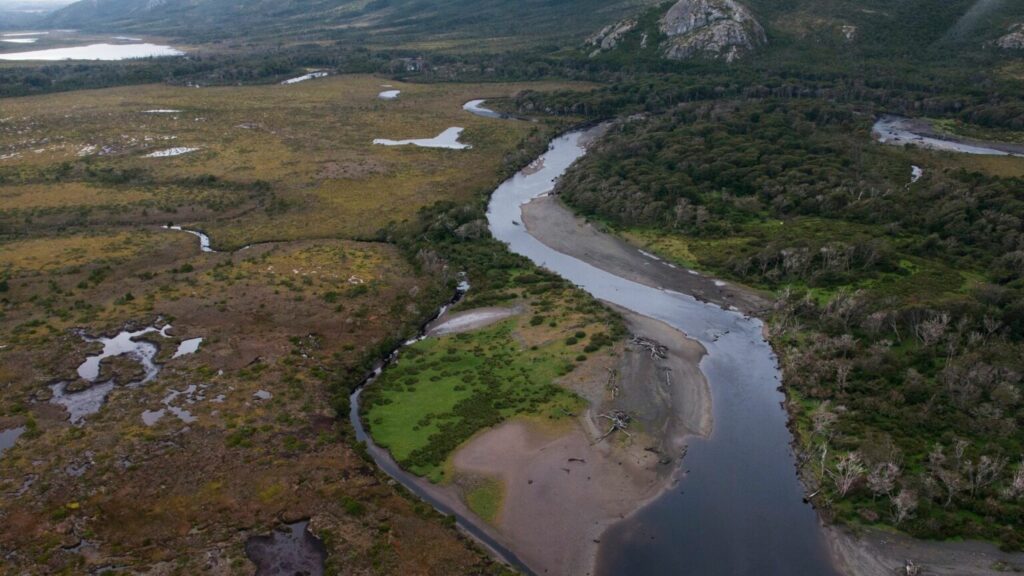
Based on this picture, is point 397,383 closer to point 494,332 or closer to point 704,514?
point 494,332

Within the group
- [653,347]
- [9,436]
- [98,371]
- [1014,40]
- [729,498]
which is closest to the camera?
[729,498]

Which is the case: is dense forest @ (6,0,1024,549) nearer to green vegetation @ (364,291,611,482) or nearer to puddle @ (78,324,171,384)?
green vegetation @ (364,291,611,482)

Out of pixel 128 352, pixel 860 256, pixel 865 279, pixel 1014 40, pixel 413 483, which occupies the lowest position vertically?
pixel 413 483

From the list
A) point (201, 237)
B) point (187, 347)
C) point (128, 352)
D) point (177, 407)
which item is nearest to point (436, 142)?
point (201, 237)

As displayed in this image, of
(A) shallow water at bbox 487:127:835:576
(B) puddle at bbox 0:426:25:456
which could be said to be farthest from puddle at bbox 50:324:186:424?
(A) shallow water at bbox 487:127:835:576

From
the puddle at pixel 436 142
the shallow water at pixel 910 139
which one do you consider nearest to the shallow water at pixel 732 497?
the puddle at pixel 436 142

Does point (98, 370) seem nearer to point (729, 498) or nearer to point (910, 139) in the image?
point (729, 498)
